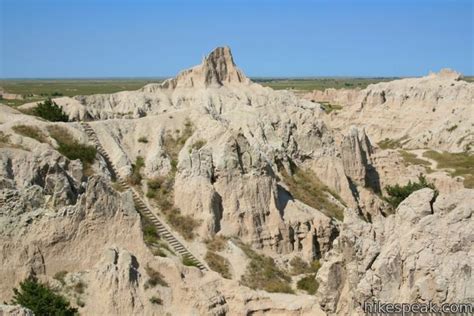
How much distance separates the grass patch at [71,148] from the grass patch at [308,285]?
1203cm

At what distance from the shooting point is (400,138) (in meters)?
76.1

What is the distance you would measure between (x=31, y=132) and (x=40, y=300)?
42.0 feet

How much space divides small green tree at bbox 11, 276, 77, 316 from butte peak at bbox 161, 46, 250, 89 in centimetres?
4303

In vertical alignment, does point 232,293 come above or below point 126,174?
below

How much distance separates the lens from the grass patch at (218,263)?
24.3m

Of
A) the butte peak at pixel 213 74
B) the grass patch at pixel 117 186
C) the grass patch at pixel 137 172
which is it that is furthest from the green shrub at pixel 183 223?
the butte peak at pixel 213 74

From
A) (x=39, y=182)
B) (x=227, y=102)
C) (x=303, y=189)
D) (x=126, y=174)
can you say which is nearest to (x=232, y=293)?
(x=39, y=182)

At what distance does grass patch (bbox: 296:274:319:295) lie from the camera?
23603 mm

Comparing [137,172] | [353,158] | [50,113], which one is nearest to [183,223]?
[137,172]

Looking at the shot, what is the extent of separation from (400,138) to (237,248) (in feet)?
182

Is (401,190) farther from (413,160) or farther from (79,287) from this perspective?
(79,287)

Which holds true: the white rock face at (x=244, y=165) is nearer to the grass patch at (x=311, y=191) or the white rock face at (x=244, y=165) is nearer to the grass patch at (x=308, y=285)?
the grass patch at (x=311, y=191)

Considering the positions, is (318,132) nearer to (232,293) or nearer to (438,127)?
(232,293)

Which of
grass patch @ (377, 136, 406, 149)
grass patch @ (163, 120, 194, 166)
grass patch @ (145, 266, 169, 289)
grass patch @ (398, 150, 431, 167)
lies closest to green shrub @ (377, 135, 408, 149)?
grass patch @ (377, 136, 406, 149)
